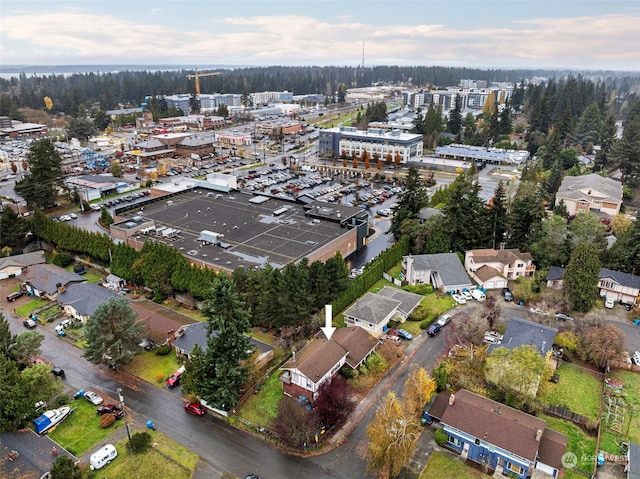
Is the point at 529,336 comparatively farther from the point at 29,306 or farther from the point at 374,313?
the point at 29,306

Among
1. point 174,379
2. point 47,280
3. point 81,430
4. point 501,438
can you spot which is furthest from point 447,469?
point 47,280

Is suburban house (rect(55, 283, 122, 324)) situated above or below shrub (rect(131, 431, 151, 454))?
above

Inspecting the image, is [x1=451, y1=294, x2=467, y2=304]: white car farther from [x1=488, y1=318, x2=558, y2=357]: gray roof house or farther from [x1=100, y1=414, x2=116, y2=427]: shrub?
[x1=100, y1=414, x2=116, y2=427]: shrub

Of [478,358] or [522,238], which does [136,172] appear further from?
[478,358]

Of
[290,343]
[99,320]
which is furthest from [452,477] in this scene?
[99,320]

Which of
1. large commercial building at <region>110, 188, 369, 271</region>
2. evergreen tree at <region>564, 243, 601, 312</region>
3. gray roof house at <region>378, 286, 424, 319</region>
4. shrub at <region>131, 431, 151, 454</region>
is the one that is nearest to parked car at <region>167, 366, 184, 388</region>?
shrub at <region>131, 431, 151, 454</region>
